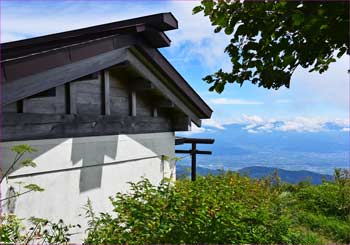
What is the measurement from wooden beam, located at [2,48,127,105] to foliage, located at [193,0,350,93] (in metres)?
2.21

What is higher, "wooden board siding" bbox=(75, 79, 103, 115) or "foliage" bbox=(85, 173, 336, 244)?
"wooden board siding" bbox=(75, 79, 103, 115)

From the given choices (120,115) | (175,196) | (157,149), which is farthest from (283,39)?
(157,149)

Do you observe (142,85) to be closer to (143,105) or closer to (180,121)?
(143,105)

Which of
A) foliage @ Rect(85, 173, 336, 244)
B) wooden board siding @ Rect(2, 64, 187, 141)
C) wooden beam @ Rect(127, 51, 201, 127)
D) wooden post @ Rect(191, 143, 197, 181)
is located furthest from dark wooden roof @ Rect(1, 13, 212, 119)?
wooden post @ Rect(191, 143, 197, 181)

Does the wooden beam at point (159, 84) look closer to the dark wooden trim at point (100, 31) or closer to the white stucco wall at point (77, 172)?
the dark wooden trim at point (100, 31)

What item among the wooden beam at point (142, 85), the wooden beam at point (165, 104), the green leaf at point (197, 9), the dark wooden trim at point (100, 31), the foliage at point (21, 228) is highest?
the dark wooden trim at point (100, 31)

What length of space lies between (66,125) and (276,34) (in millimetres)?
3780

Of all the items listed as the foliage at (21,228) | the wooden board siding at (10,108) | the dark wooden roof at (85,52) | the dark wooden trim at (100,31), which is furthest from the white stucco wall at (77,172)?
the dark wooden trim at (100,31)

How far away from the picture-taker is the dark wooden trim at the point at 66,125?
4602mm

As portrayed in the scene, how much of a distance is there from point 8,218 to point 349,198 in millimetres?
9526

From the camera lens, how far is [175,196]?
483cm

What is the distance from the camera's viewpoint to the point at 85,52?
4535 mm

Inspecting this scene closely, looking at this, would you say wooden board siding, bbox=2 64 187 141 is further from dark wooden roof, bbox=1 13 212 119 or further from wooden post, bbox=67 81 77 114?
dark wooden roof, bbox=1 13 212 119

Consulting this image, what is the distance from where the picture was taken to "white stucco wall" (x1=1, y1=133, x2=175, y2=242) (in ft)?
16.1
